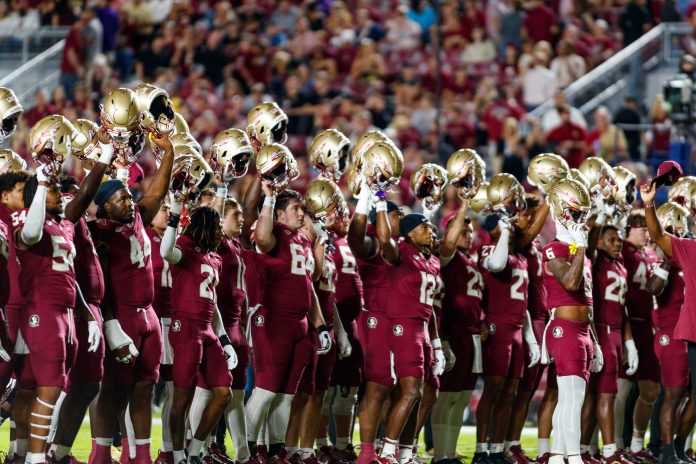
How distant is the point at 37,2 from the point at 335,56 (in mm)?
4660

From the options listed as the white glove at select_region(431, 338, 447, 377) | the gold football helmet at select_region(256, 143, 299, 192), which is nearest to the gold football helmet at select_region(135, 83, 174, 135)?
the gold football helmet at select_region(256, 143, 299, 192)

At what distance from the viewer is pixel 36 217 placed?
7.46m

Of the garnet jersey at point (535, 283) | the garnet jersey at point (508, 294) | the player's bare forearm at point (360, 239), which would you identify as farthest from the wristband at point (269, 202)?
the garnet jersey at point (535, 283)

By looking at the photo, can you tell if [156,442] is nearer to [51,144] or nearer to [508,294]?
[508,294]

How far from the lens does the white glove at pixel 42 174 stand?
755cm

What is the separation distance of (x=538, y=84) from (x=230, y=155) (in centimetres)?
939

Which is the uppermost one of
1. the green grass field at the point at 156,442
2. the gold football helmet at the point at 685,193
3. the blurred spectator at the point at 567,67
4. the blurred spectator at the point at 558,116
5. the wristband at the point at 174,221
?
the blurred spectator at the point at 567,67

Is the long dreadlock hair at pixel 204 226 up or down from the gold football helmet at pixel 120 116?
down

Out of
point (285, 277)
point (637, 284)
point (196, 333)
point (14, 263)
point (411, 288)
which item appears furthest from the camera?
point (637, 284)

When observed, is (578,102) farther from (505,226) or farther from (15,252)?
(15,252)

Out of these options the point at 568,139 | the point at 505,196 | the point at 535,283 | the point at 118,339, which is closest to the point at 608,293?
the point at 535,283

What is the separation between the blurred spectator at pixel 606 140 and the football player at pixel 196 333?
7.70 meters

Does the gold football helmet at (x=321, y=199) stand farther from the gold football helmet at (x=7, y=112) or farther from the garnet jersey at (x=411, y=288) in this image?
the gold football helmet at (x=7, y=112)

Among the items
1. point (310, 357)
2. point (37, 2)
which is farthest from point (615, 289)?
point (37, 2)
